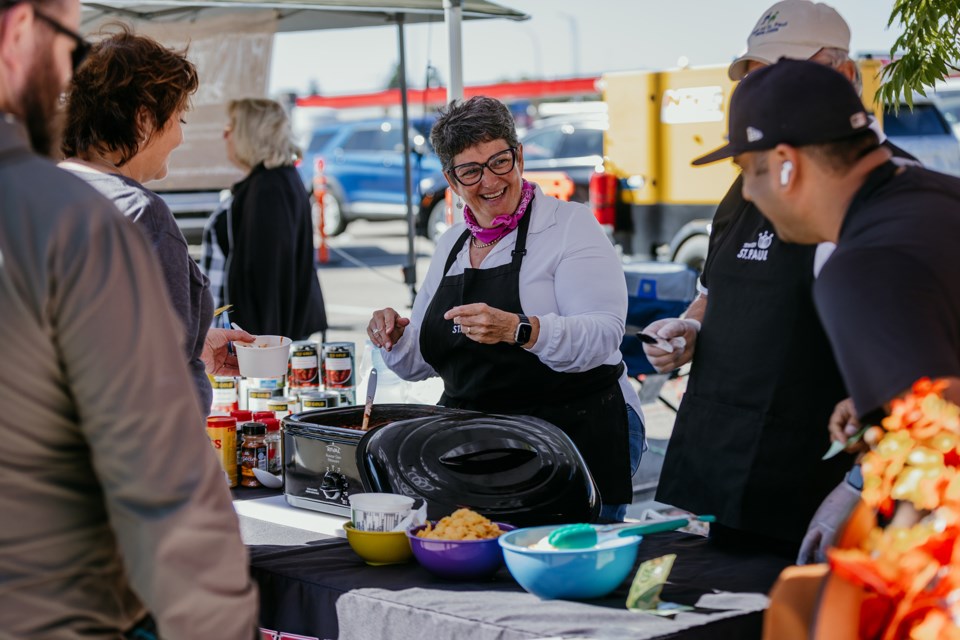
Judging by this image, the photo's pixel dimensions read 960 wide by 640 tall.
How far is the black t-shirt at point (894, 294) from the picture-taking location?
1.32 metres

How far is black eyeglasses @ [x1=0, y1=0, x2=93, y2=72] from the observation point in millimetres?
1213

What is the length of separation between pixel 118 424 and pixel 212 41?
532 cm

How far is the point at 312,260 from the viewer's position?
17.3 ft

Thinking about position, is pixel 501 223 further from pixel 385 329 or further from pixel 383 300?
pixel 383 300

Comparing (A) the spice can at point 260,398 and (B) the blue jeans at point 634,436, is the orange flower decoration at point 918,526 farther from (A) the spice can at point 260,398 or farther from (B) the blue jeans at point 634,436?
(A) the spice can at point 260,398

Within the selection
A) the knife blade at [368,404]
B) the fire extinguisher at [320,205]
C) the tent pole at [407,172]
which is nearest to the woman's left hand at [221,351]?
the knife blade at [368,404]

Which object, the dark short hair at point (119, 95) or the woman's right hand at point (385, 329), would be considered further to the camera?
the woman's right hand at point (385, 329)

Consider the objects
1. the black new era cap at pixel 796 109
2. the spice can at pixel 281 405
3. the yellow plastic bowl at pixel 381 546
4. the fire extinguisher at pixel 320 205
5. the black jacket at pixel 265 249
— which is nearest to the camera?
the black new era cap at pixel 796 109

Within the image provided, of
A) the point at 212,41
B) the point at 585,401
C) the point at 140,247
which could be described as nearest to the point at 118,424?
the point at 140,247

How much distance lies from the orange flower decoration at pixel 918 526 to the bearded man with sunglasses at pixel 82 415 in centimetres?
74

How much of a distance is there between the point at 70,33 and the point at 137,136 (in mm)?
1017

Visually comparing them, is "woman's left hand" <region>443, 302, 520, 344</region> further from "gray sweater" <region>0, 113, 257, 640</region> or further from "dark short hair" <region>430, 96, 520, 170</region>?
"gray sweater" <region>0, 113, 257, 640</region>

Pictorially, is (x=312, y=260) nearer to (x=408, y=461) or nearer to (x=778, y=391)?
(x=408, y=461)

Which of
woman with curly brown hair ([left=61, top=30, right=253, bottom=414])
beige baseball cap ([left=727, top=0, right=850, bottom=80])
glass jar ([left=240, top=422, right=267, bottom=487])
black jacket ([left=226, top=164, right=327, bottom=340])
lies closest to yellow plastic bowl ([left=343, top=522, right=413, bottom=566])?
woman with curly brown hair ([left=61, top=30, right=253, bottom=414])
